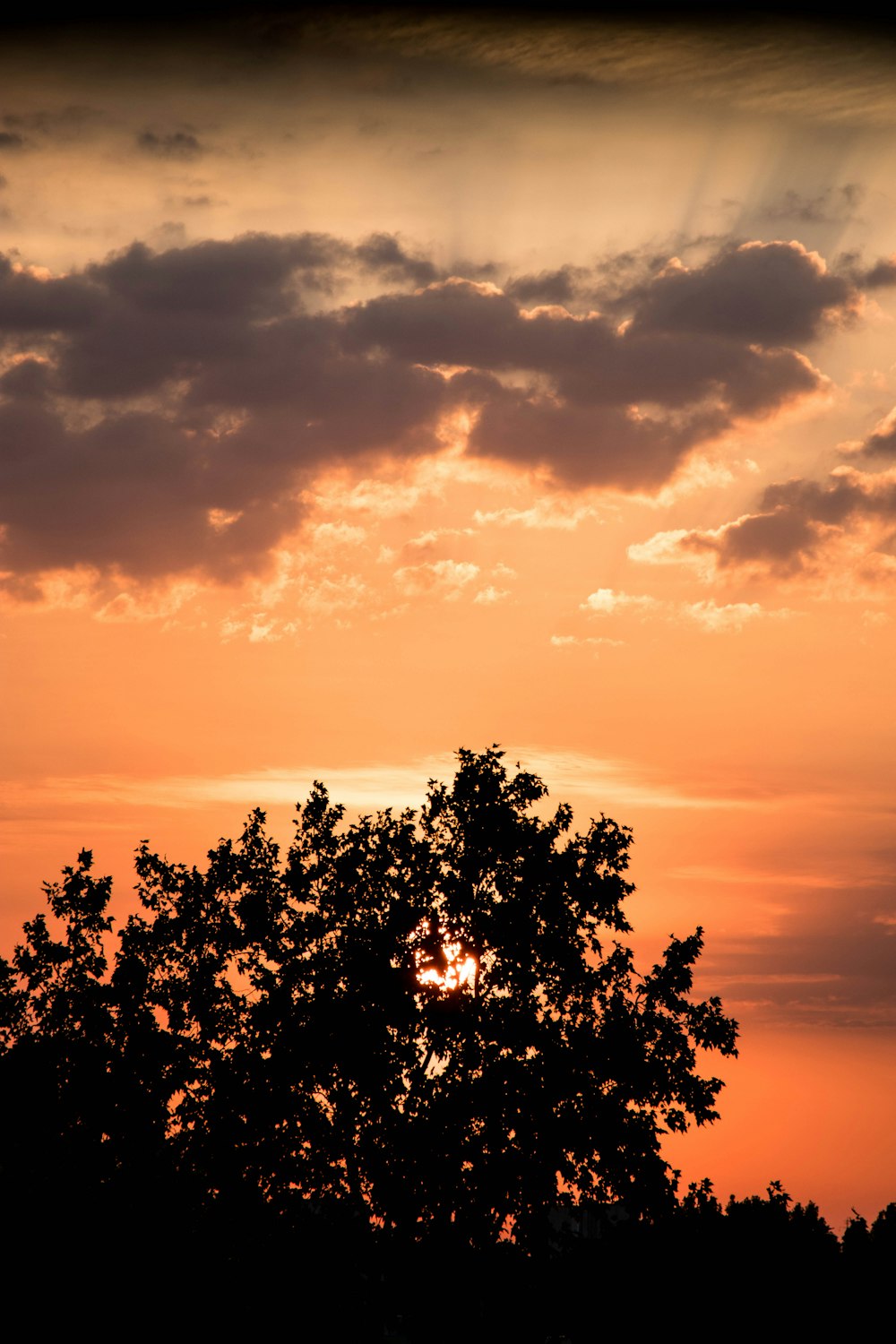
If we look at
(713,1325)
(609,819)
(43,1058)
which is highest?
(609,819)

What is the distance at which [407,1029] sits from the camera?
35.6 metres

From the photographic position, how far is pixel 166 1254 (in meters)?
28.6

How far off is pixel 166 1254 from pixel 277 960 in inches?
372

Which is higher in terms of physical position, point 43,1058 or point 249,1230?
point 43,1058

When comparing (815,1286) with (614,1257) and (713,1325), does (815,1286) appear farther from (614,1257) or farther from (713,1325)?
(614,1257)

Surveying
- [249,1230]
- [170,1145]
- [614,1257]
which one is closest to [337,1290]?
[249,1230]

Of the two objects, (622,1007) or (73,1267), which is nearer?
(73,1267)

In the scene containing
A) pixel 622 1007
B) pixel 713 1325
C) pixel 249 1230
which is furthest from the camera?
pixel 713 1325

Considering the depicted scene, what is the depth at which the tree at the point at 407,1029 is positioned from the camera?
112ft

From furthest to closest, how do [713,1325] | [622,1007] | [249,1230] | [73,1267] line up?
[713,1325]
[622,1007]
[249,1230]
[73,1267]

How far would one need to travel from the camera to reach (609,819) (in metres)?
37.2

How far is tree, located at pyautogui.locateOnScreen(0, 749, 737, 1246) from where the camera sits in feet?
112

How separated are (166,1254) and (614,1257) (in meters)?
13.3

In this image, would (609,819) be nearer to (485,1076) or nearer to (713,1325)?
(485,1076)
